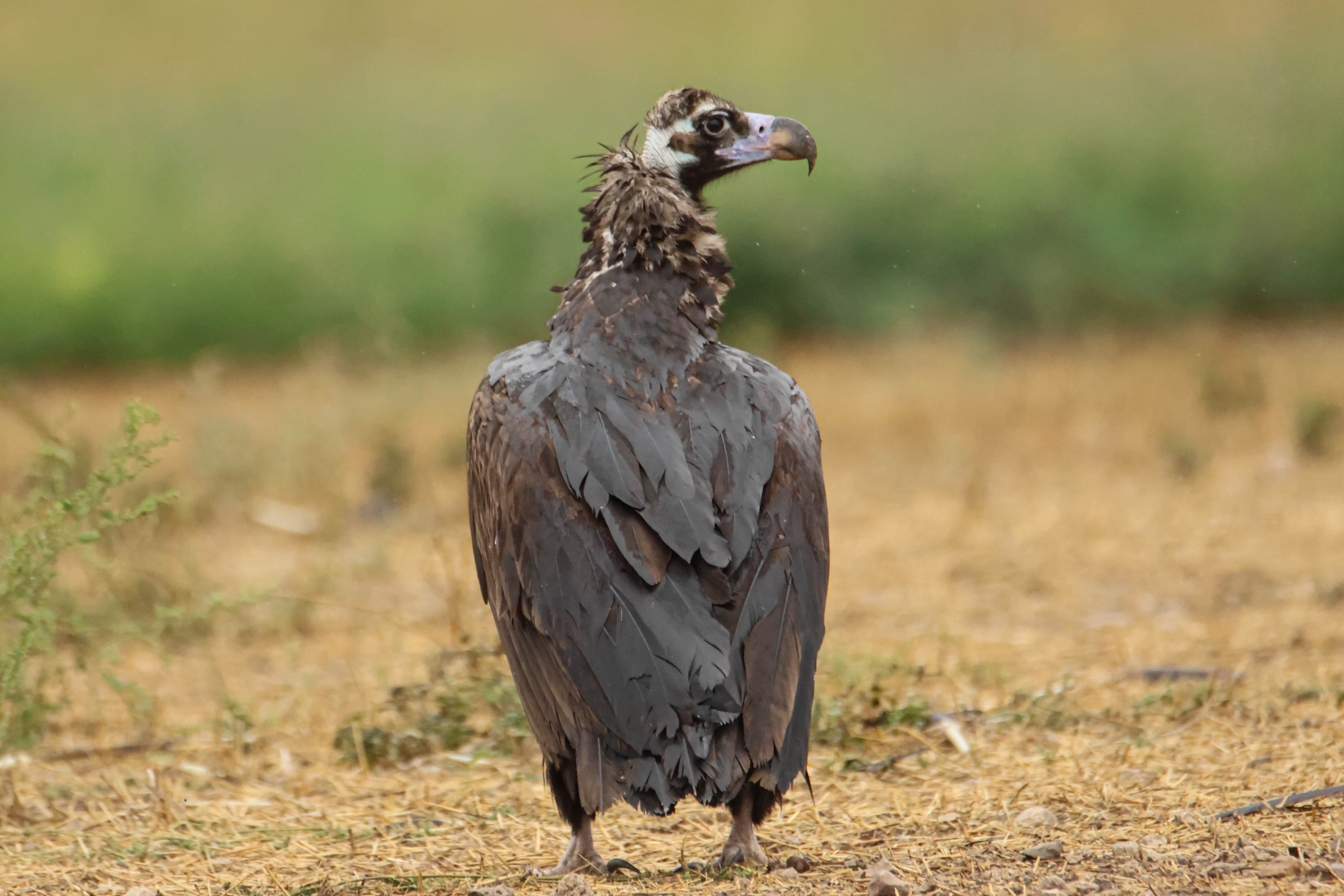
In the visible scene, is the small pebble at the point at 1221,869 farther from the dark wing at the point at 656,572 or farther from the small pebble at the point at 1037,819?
the dark wing at the point at 656,572

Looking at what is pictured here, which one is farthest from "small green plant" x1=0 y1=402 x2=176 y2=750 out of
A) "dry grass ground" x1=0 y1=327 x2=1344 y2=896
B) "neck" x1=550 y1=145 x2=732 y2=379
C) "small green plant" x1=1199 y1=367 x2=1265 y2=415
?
"small green plant" x1=1199 y1=367 x2=1265 y2=415

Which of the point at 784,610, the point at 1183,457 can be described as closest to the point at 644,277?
the point at 784,610

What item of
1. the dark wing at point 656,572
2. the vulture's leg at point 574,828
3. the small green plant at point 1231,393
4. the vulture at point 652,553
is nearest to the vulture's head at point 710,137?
the vulture at point 652,553

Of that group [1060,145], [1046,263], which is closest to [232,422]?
[1046,263]

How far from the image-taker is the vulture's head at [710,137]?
407cm

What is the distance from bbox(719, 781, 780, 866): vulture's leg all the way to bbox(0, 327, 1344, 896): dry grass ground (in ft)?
0.36

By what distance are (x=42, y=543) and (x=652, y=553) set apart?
1836 millimetres

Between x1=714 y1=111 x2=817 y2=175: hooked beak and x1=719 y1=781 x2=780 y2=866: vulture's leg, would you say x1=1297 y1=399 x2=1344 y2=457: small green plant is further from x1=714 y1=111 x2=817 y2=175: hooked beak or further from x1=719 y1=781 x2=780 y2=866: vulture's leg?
x1=719 y1=781 x2=780 y2=866: vulture's leg

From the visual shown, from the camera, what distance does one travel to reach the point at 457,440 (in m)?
8.61

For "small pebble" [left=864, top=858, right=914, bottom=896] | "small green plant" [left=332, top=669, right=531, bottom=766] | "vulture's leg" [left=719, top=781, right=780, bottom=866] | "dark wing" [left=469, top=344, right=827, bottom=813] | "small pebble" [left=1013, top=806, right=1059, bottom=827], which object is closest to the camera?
"small pebble" [left=864, top=858, right=914, bottom=896]

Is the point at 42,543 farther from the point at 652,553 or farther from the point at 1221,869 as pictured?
the point at 1221,869

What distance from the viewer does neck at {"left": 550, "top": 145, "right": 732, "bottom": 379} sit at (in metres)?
3.47

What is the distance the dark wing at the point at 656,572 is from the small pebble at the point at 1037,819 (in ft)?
2.13

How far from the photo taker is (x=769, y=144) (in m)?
4.09
